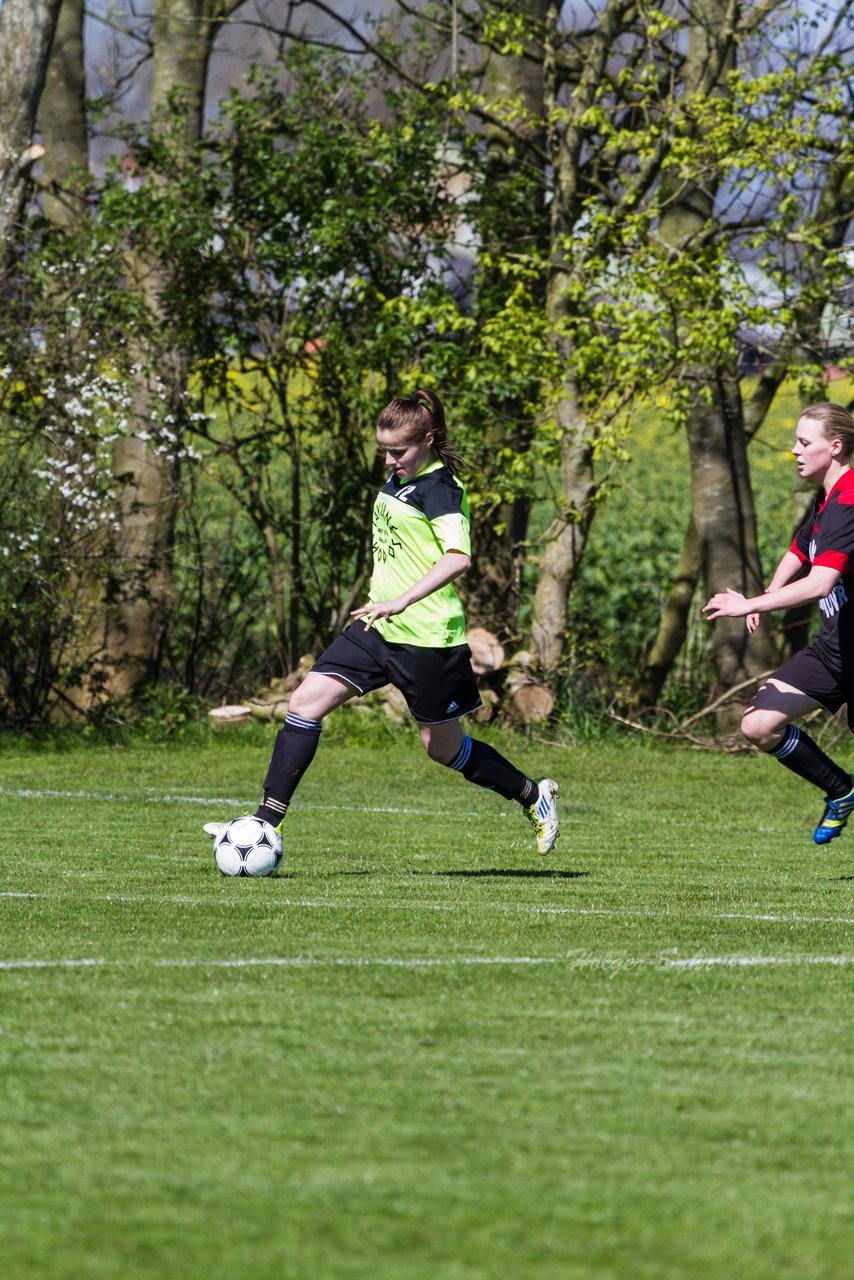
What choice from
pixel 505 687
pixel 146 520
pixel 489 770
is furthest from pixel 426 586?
pixel 146 520

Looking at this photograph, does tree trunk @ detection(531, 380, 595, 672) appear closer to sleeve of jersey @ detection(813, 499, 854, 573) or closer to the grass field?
the grass field

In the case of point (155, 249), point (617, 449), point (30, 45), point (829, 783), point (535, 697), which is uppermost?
point (30, 45)

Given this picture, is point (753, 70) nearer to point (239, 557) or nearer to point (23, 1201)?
point (239, 557)

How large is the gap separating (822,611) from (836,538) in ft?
1.52

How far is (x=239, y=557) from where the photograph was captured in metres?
16.9

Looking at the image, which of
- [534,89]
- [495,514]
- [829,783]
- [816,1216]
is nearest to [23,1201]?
[816,1216]

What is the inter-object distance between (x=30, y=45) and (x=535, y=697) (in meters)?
6.83

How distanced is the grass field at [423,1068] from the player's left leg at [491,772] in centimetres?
23

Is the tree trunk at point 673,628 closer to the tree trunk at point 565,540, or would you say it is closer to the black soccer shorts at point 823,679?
the tree trunk at point 565,540

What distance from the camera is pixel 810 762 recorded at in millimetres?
8133

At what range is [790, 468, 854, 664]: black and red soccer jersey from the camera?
25.0 feet

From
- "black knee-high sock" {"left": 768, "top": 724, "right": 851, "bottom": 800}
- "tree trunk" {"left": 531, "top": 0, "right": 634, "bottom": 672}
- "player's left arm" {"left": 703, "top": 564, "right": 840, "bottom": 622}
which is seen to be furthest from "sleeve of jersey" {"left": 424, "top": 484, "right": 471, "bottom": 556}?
"tree trunk" {"left": 531, "top": 0, "right": 634, "bottom": 672}

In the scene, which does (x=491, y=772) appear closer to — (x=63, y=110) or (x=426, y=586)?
(x=426, y=586)

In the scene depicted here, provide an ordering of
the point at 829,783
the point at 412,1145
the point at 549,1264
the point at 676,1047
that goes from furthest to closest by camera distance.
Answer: the point at 829,783
the point at 676,1047
the point at 412,1145
the point at 549,1264
